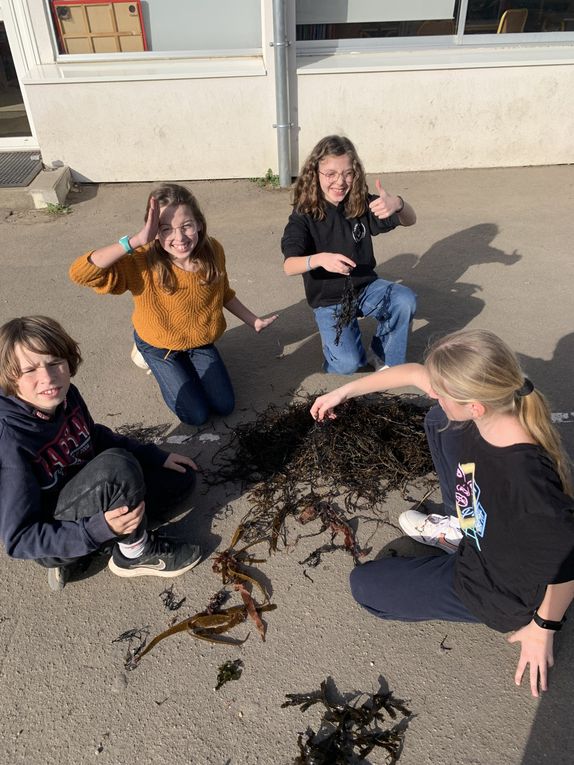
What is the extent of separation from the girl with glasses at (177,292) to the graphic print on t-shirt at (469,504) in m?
1.62

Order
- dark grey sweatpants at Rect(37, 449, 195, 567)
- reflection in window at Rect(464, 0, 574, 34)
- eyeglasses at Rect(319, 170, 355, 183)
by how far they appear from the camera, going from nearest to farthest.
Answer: dark grey sweatpants at Rect(37, 449, 195, 567)
eyeglasses at Rect(319, 170, 355, 183)
reflection in window at Rect(464, 0, 574, 34)

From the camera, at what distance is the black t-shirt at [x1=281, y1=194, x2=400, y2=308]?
3514mm

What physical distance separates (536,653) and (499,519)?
0.54 meters

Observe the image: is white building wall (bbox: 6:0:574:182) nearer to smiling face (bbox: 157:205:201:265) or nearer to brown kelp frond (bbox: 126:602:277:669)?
smiling face (bbox: 157:205:201:265)

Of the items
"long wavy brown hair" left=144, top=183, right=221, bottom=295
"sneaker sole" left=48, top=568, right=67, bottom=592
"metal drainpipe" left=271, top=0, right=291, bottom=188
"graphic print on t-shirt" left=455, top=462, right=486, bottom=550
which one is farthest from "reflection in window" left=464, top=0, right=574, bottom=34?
"sneaker sole" left=48, top=568, right=67, bottom=592

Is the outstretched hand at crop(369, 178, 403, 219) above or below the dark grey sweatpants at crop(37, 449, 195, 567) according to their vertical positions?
above

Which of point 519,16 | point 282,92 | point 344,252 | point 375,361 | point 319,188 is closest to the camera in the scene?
point 319,188

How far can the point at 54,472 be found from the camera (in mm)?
2359

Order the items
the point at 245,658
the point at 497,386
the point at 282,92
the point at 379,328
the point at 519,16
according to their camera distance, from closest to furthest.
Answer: the point at 497,386 < the point at 245,658 < the point at 379,328 < the point at 282,92 < the point at 519,16

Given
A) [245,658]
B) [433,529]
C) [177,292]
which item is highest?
[177,292]

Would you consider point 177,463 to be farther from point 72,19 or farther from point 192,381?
point 72,19

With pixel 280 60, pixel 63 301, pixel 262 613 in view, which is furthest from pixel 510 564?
pixel 280 60

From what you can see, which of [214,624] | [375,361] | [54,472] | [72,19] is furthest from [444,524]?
[72,19]

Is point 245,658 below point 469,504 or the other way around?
below
